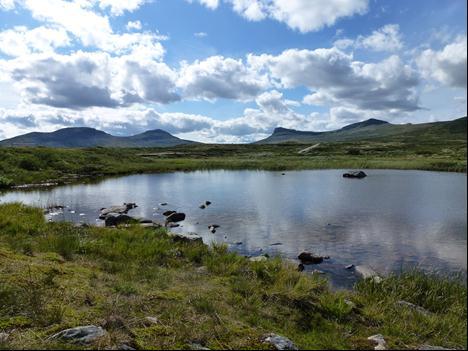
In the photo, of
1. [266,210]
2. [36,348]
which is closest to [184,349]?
[36,348]

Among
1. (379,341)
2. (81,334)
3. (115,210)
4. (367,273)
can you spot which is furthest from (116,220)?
(379,341)

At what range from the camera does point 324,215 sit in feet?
94.2

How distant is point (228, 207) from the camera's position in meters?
33.9

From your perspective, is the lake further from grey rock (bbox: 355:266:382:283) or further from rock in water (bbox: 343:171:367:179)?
rock in water (bbox: 343:171:367:179)

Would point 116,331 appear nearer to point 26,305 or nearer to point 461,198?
point 26,305

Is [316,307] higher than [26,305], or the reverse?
[26,305]

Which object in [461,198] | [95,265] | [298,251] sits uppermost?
[461,198]

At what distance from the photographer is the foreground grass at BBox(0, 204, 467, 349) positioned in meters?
7.26

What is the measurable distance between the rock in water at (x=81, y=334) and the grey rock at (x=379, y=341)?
5.07 metres

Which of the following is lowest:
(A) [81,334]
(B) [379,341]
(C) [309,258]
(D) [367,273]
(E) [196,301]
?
(C) [309,258]

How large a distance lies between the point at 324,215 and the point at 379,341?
71.1ft

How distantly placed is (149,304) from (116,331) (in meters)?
1.96

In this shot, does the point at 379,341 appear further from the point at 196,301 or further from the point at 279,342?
the point at 196,301

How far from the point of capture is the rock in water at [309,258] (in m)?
17.4
